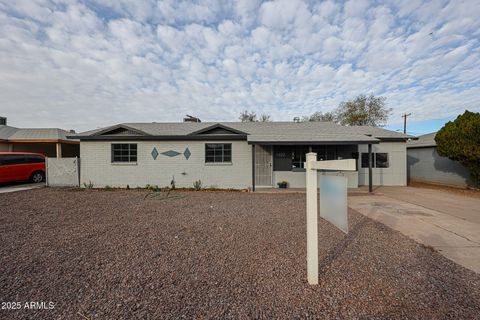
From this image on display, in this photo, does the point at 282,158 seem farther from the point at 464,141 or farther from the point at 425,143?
the point at 425,143

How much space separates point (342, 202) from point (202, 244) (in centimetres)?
285

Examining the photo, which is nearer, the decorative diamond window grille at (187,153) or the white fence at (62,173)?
the decorative diamond window grille at (187,153)

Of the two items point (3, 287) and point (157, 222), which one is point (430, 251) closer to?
point (157, 222)

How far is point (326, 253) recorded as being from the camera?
12.1ft

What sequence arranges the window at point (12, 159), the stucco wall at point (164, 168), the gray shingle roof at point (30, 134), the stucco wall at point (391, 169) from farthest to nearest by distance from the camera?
the gray shingle roof at point (30, 134) → the stucco wall at point (391, 169) → the stucco wall at point (164, 168) → the window at point (12, 159)

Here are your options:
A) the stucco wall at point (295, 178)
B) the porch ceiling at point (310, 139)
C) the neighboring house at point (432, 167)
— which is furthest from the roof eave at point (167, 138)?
the neighboring house at point (432, 167)

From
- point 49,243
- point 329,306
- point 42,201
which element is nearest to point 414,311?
point 329,306

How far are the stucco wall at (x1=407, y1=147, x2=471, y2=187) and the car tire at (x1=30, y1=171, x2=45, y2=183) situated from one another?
24404 millimetres

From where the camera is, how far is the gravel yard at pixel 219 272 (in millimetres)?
2299

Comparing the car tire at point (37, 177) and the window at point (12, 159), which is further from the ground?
the window at point (12, 159)

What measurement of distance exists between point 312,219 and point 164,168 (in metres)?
10.2

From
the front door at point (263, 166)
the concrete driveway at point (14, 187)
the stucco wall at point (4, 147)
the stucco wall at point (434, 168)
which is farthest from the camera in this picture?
the stucco wall at point (4, 147)

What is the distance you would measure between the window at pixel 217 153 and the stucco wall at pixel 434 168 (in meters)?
12.7

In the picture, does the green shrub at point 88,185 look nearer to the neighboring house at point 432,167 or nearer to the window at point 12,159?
the window at point 12,159
